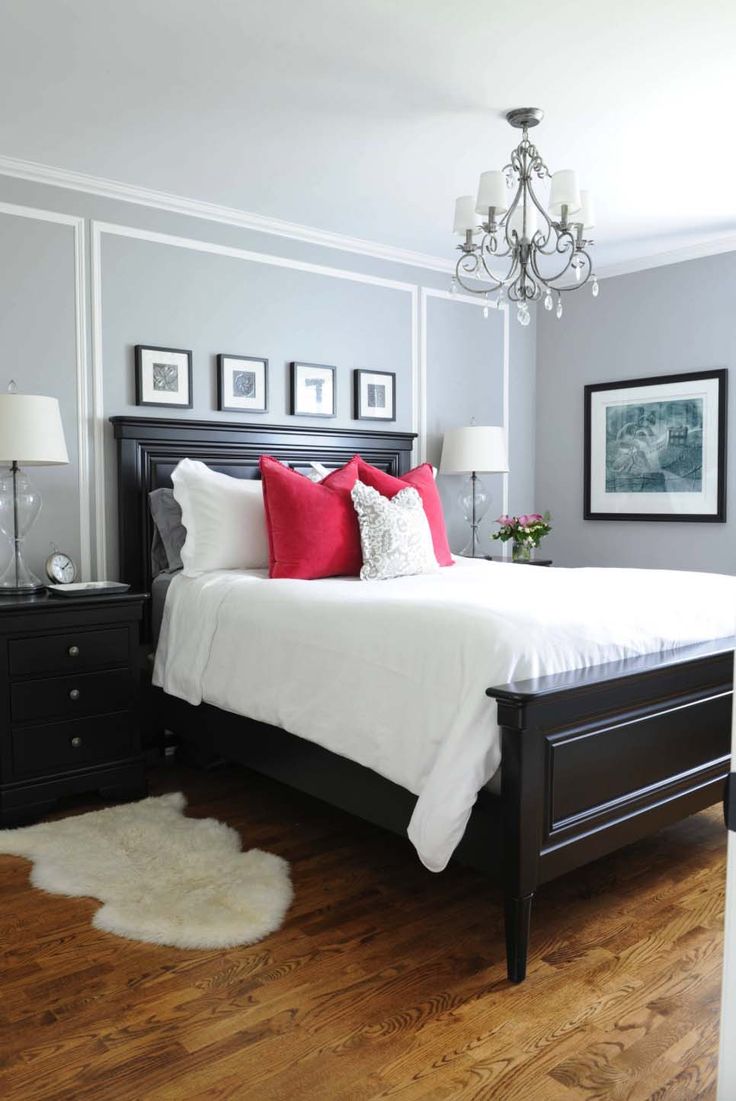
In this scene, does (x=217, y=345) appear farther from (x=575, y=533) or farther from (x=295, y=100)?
(x=575, y=533)

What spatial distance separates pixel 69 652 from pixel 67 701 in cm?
18

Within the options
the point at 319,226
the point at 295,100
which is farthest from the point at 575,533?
the point at 295,100

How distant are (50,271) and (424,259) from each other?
219cm

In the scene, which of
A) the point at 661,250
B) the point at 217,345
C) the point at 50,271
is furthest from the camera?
the point at 661,250

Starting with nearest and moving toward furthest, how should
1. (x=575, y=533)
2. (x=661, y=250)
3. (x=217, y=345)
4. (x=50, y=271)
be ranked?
(x=50, y=271)
(x=217, y=345)
(x=661, y=250)
(x=575, y=533)

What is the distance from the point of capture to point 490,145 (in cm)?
348

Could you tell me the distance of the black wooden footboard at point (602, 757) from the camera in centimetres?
210

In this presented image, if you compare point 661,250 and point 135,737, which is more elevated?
point 661,250

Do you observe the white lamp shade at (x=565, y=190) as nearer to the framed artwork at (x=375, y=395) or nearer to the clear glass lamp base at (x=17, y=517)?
the framed artwork at (x=375, y=395)

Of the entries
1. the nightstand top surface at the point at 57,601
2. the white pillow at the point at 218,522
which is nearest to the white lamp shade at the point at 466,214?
the white pillow at the point at 218,522

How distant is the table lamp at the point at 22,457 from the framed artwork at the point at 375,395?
185cm

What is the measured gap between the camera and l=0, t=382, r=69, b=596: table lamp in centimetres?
324

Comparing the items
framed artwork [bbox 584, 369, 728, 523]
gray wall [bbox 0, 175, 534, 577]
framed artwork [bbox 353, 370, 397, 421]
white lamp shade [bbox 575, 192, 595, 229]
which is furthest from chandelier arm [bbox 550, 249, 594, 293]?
framed artwork [bbox 353, 370, 397, 421]

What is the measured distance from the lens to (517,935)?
2.11 meters
